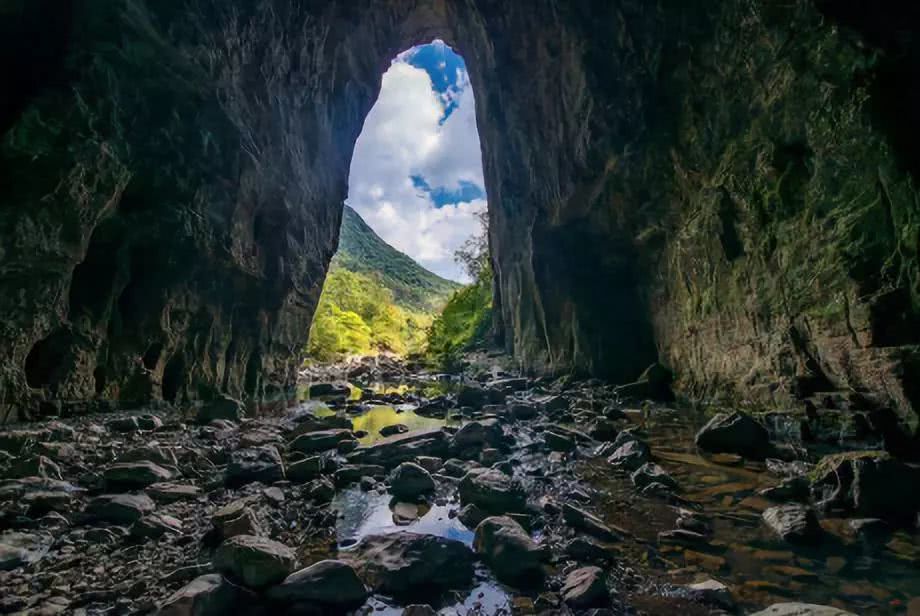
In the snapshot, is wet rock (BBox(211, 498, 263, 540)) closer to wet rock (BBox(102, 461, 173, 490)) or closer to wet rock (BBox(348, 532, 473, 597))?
wet rock (BBox(348, 532, 473, 597))

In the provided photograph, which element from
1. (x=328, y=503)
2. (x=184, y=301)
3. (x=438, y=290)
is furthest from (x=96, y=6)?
(x=438, y=290)

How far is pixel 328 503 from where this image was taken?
193 inches

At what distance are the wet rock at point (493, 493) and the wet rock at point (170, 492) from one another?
2.88 m

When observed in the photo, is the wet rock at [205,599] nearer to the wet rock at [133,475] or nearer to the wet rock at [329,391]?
the wet rock at [133,475]

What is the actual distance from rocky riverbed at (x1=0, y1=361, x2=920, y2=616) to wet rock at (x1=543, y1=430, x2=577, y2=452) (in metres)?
0.04

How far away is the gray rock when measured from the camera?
256 cm

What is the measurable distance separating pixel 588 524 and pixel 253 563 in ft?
9.04

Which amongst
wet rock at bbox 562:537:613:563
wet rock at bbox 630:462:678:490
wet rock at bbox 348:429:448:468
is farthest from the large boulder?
wet rock at bbox 348:429:448:468

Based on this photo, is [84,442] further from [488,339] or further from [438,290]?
[438,290]

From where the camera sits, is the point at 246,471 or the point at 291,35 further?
the point at 291,35

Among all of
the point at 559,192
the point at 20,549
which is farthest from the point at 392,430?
the point at 559,192

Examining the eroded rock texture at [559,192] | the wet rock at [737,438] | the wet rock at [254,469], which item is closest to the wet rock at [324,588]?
the wet rock at [254,469]

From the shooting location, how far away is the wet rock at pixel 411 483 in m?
5.13

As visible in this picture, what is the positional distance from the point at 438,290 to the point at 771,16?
5164 inches
